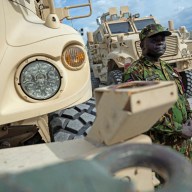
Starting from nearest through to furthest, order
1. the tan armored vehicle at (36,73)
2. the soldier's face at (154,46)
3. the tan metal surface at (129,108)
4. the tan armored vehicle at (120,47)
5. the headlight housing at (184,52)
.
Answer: the tan metal surface at (129,108)
the tan armored vehicle at (36,73)
the soldier's face at (154,46)
the tan armored vehicle at (120,47)
the headlight housing at (184,52)

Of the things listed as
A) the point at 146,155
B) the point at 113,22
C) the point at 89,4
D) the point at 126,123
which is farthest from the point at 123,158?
the point at 113,22

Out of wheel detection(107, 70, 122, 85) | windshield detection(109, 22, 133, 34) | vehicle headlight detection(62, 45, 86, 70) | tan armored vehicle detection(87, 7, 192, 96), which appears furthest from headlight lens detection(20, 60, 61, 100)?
windshield detection(109, 22, 133, 34)

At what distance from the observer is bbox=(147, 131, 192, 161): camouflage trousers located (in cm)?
233

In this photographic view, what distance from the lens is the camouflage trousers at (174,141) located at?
233cm

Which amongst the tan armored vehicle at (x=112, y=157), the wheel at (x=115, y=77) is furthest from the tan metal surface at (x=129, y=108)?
the wheel at (x=115, y=77)

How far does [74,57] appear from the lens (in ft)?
7.75

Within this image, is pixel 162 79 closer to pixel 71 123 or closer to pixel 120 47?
pixel 71 123

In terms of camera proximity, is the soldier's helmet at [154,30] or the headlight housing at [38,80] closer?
the headlight housing at [38,80]

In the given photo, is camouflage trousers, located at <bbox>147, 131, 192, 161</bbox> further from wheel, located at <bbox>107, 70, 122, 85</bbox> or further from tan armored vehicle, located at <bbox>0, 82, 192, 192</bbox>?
wheel, located at <bbox>107, 70, 122, 85</bbox>

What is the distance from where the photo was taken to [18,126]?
2.30m

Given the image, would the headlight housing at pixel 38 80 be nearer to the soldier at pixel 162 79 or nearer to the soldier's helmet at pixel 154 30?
the soldier at pixel 162 79

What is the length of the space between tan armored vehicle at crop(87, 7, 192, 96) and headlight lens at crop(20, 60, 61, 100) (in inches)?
216

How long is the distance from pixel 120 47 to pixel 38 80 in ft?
24.5

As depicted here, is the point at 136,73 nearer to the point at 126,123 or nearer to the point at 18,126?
the point at 18,126
